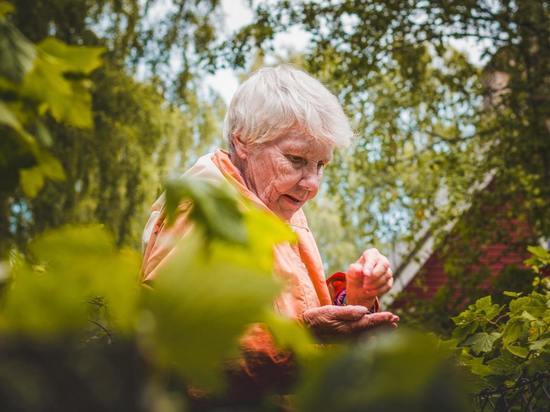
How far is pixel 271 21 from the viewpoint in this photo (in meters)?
8.40

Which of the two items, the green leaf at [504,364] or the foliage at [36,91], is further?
the green leaf at [504,364]

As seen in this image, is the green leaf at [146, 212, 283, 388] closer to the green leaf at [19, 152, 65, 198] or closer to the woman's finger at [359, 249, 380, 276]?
the green leaf at [19, 152, 65, 198]

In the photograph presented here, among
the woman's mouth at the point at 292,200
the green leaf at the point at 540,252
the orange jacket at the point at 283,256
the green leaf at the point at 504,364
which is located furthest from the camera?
the green leaf at the point at 540,252

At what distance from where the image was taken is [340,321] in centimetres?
178

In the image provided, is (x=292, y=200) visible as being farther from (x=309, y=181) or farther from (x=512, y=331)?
(x=512, y=331)

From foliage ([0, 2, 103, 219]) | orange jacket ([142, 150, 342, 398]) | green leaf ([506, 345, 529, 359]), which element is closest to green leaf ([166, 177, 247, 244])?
foliage ([0, 2, 103, 219])

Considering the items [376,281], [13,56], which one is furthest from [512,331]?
[13,56]

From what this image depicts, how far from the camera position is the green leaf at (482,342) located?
2051 millimetres

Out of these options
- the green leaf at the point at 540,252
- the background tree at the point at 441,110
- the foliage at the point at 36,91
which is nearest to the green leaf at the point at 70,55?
the foliage at the point at 36,91

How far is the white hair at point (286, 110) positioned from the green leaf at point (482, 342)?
75 cm

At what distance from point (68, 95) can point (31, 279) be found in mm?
358

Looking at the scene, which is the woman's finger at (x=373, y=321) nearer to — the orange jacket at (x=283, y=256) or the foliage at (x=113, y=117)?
the orange jacket at (x=283, y=256)

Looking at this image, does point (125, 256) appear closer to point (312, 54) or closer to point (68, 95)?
point (68, 95)

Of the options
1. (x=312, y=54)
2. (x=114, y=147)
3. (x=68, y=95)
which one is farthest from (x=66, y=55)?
(x=114, y=147)
